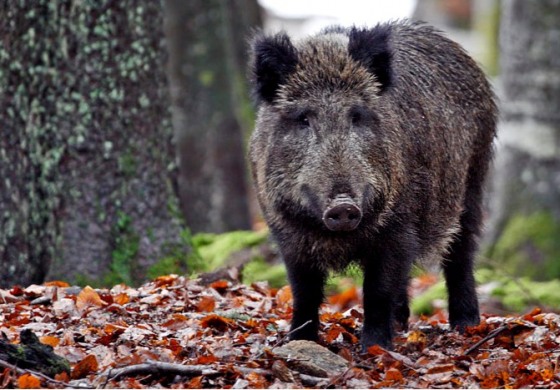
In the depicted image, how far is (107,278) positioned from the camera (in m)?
7.85

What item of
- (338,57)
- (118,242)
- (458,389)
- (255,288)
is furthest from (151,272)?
(458,389)

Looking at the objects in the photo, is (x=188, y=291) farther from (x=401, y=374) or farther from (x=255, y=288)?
(x=401, y=374)

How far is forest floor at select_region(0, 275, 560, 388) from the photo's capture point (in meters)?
5.23

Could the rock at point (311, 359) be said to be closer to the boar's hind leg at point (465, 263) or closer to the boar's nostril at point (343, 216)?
the boar's nostril at point (343, 216)

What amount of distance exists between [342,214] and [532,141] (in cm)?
711

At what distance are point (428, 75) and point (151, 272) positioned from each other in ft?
8.69

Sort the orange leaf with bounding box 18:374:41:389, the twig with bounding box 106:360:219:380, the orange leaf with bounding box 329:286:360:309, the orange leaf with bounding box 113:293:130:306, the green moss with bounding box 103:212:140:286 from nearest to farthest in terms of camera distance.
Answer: the orange leaf with bounding box 18:374:41:389 → the twig with bounding box 106:360:219:380 → the orange leaf with bounding box 113:293:130:306 → the green moss with bounding box 103:212:140:286 → the orange leaf with bounding box 329:286:360:309

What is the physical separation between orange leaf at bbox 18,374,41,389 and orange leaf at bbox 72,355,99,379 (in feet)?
0.92

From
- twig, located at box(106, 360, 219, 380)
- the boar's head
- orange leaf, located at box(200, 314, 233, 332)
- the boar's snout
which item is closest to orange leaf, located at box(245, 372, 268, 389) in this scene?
twig, located at box(106, 360, 219, 380)

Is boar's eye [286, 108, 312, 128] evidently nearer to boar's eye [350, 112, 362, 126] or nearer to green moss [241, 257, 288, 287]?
boar's eye [350, 112, 362, 126]

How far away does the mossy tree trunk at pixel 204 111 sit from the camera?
44.9 ft

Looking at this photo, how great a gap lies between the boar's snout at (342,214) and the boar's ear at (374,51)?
1169mm

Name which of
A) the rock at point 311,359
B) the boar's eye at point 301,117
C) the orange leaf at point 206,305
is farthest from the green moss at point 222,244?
the rock at point 311,359

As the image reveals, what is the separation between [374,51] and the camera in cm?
636
